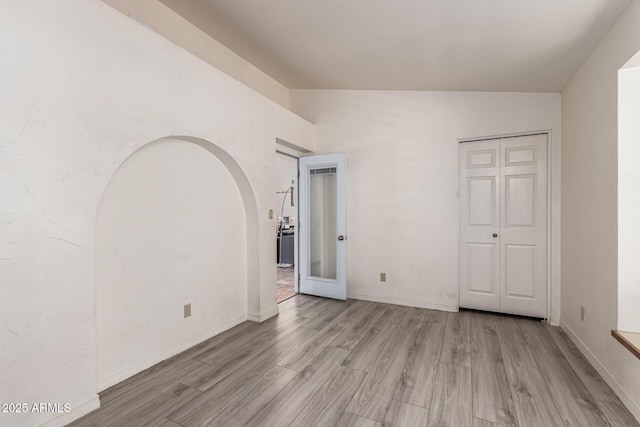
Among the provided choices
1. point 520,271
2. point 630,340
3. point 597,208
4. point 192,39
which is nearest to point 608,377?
point 630,340

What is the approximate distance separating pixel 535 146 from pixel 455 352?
254 cm

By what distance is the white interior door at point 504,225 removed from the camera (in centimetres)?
350

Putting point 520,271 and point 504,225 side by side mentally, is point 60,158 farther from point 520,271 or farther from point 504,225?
point 520,271

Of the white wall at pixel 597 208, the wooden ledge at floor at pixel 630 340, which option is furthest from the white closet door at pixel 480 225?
the wooden ledge at floor at pixel 630 340

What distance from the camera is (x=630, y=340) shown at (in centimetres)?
190

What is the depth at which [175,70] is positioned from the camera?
8.05ft

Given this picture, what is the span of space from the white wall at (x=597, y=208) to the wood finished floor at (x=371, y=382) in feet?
0.71

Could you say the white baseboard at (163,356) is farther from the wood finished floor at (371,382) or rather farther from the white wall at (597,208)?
the white wall at (597,208)

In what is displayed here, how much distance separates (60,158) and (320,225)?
3.27 meters

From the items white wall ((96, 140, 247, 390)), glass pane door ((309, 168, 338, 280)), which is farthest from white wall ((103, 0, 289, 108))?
glass pane door ((309, 168, 338, 280))

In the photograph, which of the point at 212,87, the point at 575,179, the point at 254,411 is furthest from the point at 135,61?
the point at 575,179

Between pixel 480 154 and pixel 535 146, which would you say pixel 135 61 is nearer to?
pixel 480 154

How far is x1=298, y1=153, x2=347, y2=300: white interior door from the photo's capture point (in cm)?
436

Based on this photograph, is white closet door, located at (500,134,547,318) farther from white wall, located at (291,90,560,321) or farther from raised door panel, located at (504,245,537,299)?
white wall, located at (291,90,560,321)
